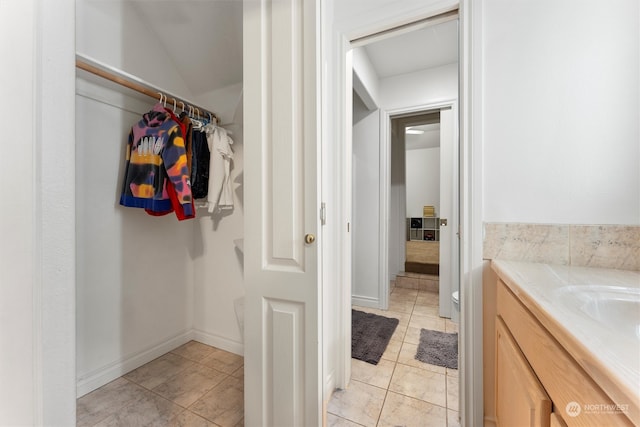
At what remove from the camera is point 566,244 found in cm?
102

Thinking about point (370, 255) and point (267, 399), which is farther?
point (370, 255)

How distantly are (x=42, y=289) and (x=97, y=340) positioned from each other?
1.47 meters

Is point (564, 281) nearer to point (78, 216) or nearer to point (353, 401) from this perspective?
point (353, 401)

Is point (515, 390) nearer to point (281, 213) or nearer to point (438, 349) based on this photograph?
point (281, 213)

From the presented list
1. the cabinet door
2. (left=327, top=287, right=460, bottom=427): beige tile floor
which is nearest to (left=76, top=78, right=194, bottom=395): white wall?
(left=327, top=287, right=460, bottom=427): beige tile floor

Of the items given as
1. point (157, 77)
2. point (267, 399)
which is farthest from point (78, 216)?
point (267, 399)

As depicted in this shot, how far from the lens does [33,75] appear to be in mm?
472

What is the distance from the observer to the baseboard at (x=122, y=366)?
1.46m

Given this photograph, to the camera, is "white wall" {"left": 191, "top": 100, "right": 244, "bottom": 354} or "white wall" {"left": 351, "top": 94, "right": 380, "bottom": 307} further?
"white wall" {"left": 351, "top": 94, "right": 380, "bottom": 307}

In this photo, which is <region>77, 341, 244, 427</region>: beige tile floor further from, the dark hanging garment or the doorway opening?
the doorway opening

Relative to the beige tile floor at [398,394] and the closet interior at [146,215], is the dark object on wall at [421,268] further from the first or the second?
the closet interior at [146,215]

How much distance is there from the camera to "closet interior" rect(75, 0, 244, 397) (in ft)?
4.80

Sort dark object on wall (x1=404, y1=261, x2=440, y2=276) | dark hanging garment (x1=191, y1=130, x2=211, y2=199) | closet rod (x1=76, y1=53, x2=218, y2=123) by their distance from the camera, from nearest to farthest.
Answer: closet rod (x1=76, y1=53, x2=218, y2=123)
dark hanging garment (x1=191, y1=130, x2=211, y2=199)
dark object on wall (x1=404, y1=261, x2=440, y2=276)

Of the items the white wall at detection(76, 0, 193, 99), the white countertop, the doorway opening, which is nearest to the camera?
the white countertop
